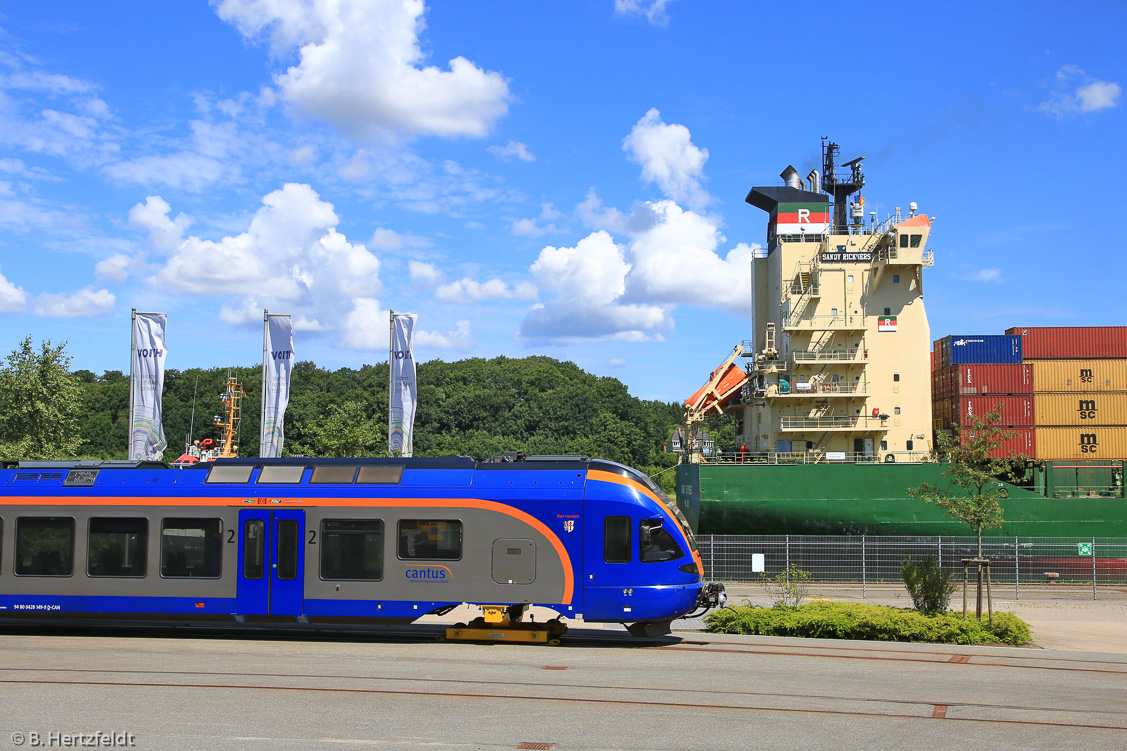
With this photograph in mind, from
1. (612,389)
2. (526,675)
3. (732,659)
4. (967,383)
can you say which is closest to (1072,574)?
(967,383)

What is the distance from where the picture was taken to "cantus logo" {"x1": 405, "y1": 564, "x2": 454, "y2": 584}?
45.4 feet

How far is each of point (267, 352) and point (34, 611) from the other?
1659cm

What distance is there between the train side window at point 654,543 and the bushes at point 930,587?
262 inches

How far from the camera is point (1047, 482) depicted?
98.0 ft

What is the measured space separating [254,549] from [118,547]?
8.08 ft

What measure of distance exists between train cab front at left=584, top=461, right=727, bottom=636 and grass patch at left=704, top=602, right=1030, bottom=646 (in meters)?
2.32

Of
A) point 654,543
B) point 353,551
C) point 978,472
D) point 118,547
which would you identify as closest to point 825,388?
point 978,472

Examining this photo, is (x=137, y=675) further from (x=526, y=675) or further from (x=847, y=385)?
(x=847, y=385)

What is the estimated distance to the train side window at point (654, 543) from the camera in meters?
13.7

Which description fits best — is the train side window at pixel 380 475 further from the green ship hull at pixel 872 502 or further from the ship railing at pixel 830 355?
the ship railing at pixel 830 355

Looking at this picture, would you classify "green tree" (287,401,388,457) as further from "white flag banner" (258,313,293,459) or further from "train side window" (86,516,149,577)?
"train side window" (86,516,149,577)

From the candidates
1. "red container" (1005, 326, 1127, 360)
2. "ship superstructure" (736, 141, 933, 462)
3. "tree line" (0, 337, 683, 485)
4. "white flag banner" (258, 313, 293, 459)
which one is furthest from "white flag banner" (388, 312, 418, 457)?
"tree line" (0, 337, 683, 485)

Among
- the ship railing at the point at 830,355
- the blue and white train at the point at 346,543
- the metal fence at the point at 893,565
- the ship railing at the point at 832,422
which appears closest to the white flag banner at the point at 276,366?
the blue and white train at the point at 346,543

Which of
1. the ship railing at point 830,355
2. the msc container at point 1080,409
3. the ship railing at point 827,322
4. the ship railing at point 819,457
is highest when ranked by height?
the ship railing at point 827,322
